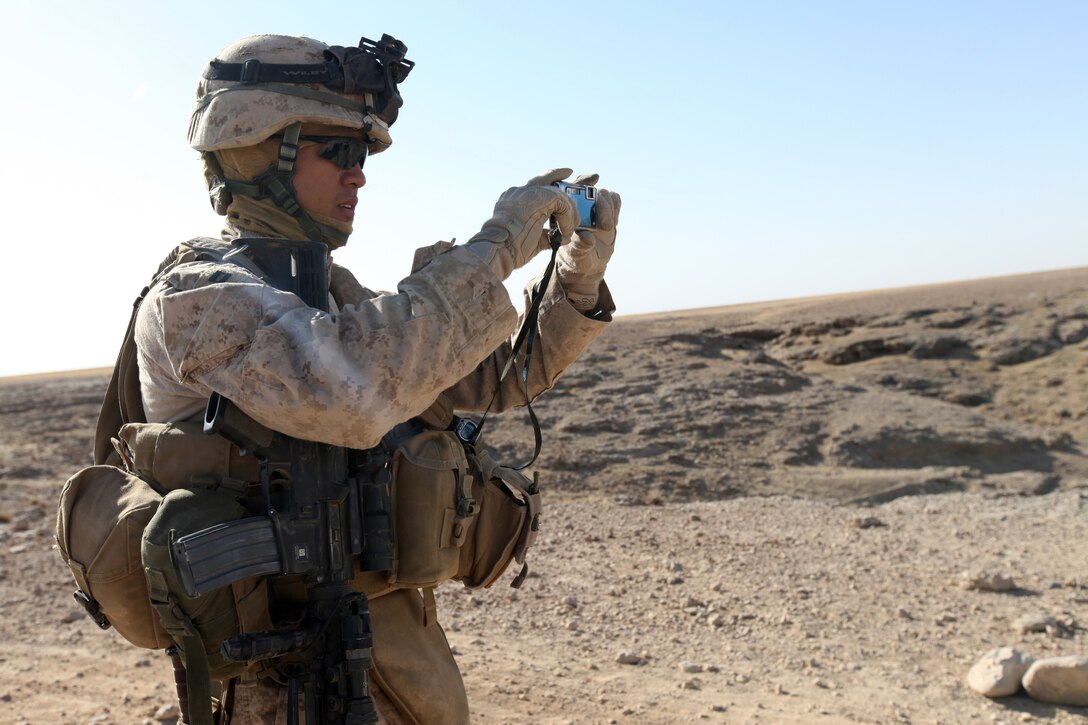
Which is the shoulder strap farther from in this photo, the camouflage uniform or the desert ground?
the desert ground

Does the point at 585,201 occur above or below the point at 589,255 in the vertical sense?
above

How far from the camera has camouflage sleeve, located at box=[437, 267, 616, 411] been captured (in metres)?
2.66

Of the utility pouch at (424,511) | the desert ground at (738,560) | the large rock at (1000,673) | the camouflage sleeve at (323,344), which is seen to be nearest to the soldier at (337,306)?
the camouflage sleeve at (323,344)

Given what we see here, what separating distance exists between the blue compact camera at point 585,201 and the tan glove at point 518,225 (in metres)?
0.13

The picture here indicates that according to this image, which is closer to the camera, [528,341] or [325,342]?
[325,342]

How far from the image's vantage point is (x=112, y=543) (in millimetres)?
1991

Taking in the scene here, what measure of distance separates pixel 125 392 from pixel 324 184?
66 cm

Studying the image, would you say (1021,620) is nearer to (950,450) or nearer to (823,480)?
(823,480)

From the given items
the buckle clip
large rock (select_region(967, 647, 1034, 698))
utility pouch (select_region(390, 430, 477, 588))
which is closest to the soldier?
utility pouch (select_region(390, 430, 477, 588))

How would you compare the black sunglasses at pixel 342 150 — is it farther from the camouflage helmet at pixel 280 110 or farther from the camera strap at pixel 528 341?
the camera strap at pixel 528 341

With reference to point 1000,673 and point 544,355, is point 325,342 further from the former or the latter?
point 1000,673

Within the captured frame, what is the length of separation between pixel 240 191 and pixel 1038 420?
13558mm

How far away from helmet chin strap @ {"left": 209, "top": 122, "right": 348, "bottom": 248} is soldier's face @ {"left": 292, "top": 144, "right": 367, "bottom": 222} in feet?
0.06

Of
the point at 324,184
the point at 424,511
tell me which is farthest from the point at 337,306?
the point at 424,511
